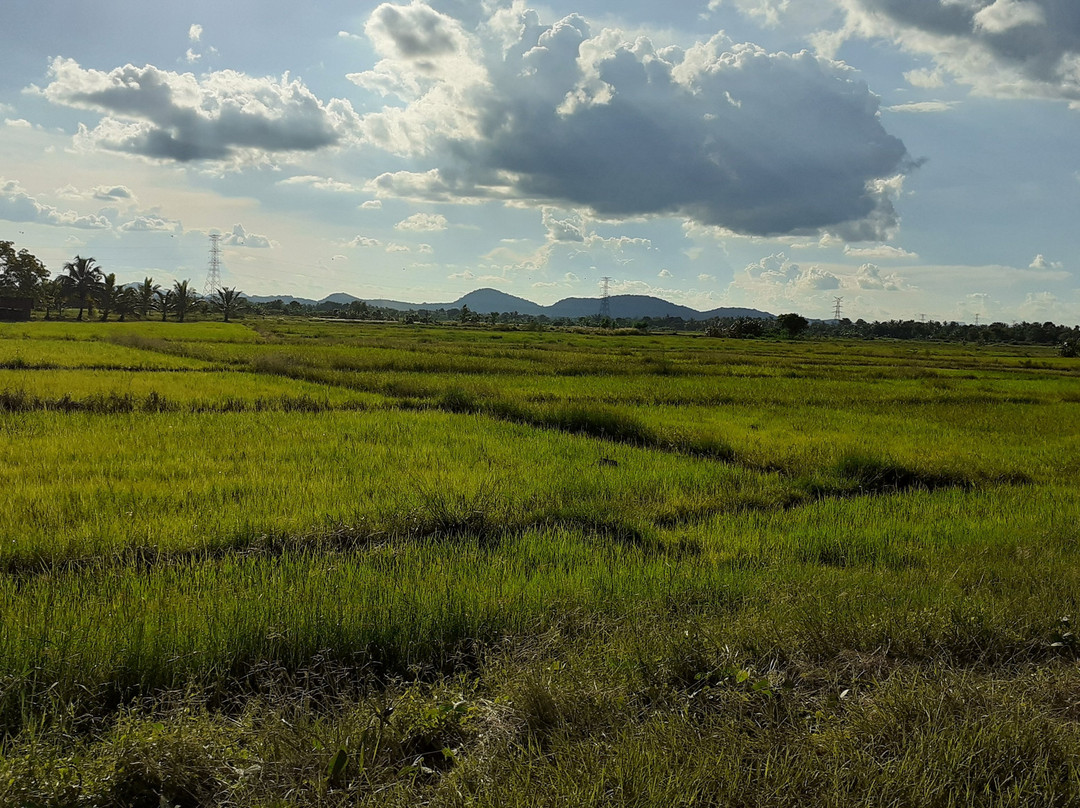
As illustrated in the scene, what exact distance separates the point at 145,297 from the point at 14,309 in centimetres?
1779

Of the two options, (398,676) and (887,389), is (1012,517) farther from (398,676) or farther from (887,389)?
(887,389)

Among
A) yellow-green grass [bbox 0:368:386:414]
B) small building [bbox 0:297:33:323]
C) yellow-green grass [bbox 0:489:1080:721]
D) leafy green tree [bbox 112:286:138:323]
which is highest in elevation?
leafy green tree [bbox 112:286:138:323]

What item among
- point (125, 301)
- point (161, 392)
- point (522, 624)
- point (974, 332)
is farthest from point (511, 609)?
point (974, 332)

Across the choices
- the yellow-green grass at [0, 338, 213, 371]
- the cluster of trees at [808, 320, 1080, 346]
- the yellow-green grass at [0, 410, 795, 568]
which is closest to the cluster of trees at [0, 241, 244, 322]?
the yellow-green grass at [0, 338, 213, 371]

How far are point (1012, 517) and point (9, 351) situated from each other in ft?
94.0

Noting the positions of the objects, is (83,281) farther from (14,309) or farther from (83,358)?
(83,358)

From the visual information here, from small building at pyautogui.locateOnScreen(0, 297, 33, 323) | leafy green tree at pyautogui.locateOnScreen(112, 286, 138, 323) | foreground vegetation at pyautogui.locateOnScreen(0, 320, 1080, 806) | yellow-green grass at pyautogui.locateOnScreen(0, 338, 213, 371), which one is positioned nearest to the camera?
foreground vegetation at pyautogui.locateOnScreen(0, 320, 1080, 806)

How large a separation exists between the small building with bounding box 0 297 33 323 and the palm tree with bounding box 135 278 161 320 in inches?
545

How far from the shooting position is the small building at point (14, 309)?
174 ft

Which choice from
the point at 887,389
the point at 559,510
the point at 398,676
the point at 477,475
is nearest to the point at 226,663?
the point at 398,676

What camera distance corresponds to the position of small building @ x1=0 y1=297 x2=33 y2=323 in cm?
5316

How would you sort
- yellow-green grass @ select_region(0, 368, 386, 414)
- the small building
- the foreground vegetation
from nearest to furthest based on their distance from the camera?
the foreground vegetation < yellow-green grass @ select_region(0, 368, 386, 414) < the small building

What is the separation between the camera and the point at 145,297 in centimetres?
7112

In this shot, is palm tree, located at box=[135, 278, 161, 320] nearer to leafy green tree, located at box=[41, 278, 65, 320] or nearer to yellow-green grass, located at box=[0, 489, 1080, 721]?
leafy green tree, located at box=[41, 278, 65, 320]
